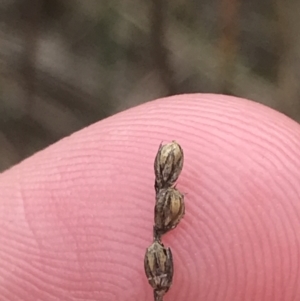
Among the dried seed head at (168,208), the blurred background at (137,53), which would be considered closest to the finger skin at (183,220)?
the dried seed head at (168,208)

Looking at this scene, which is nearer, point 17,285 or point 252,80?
point 17,285

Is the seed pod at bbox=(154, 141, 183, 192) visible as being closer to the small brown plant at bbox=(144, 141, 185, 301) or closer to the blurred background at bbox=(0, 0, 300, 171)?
the small brown plant at bbox=(144, 141, 185, 301)

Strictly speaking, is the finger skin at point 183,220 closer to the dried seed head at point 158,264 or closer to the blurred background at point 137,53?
the dried seed head at point 158,264

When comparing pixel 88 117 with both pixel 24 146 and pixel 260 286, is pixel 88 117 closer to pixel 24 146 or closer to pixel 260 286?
pixel 24 146

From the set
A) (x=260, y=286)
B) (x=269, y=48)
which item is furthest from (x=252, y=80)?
(x=260, y=286)

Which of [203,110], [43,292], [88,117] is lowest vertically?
[43,292]
